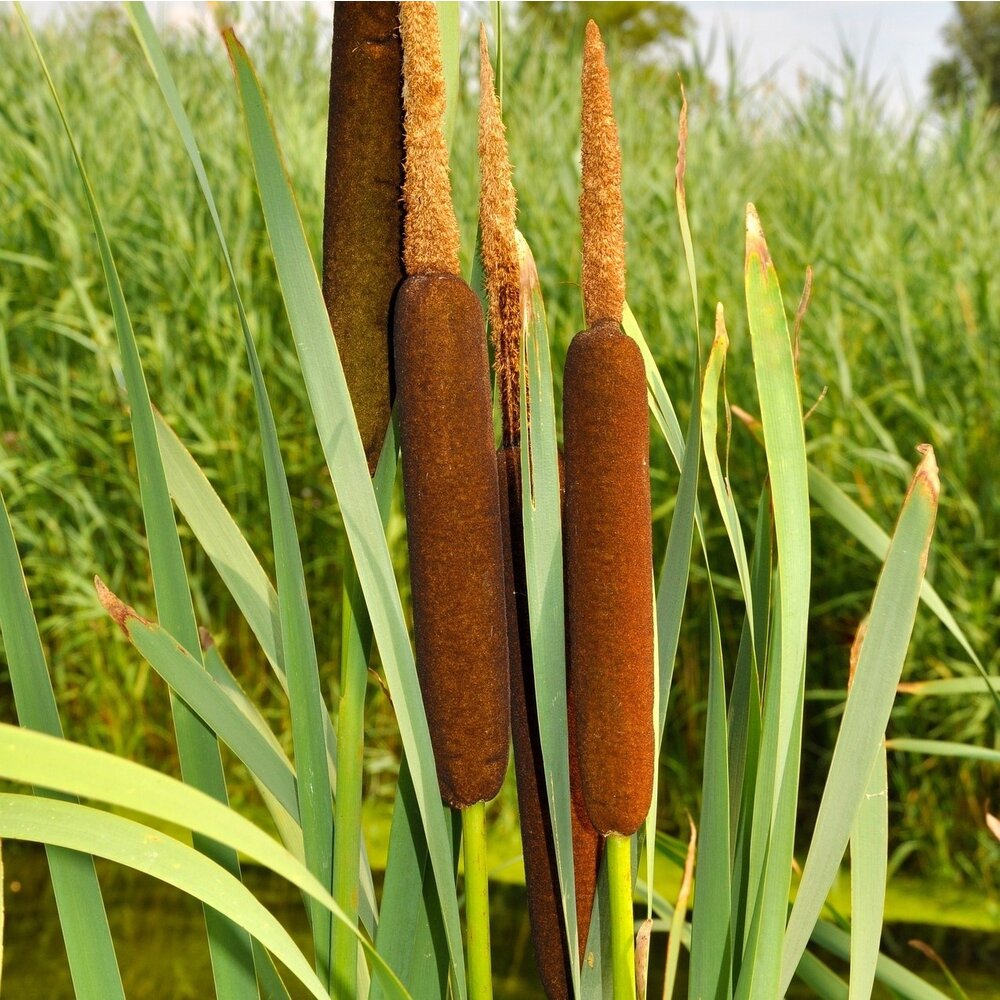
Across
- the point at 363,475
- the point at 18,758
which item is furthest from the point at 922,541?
the point at 18,758

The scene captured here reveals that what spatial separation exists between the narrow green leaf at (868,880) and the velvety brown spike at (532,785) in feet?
0.44

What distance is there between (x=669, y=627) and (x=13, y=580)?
30 cm

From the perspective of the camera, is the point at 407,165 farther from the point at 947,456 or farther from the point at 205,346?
the point at 205,346

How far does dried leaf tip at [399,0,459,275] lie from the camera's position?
1.40ft

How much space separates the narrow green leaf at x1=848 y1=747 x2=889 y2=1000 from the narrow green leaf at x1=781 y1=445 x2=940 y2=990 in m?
0.04

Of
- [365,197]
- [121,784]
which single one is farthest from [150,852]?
[365,197]

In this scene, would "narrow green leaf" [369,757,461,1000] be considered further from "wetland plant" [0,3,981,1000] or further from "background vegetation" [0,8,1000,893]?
"background vegetation" [0,8,1000,893]

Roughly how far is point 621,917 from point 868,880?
0.15 meters

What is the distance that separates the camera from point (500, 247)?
497 millimetres

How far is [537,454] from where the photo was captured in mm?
480

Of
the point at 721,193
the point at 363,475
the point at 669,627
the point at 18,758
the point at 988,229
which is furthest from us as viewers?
the point at 721,193

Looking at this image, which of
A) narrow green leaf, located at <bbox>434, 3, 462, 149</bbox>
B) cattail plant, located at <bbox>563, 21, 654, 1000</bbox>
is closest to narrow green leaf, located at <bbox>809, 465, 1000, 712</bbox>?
cattail plant, located at <bbox>563, 21, 654, 1000</bbox>

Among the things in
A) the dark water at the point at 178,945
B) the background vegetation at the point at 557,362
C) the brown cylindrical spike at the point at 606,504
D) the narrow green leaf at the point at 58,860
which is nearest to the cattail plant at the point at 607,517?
the brown cylindrical spike at the point at 606,504

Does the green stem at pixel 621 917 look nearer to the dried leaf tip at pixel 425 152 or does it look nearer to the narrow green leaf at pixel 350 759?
the narrow green leaf at pixel 350 759
